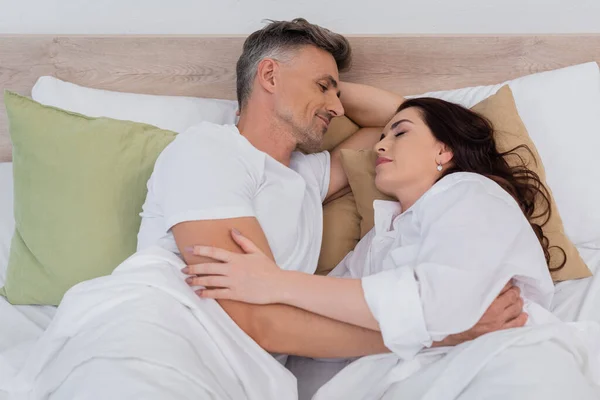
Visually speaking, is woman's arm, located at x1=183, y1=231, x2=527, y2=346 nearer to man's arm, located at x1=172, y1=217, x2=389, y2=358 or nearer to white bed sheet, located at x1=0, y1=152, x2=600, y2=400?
man's arm, located at x1=172, y1=217, x2=389, y2=358

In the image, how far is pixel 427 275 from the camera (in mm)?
1195

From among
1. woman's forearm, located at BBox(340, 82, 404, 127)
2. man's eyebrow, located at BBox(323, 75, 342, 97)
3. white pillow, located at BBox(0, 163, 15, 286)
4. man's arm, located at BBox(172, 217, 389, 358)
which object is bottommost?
white pillow, located at BBox(0, 163, 15, 286)

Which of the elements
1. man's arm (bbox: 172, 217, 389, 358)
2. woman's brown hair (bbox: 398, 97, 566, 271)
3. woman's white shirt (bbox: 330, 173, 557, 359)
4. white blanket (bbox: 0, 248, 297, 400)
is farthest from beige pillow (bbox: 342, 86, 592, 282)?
white blanket (bbox: 0, 248, 297, 400)

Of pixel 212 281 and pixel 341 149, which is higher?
pixel 341 149

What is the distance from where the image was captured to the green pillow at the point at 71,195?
1.56m

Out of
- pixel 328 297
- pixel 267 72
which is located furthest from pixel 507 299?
pixel 267 72

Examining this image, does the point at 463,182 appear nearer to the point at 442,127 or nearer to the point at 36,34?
the point at 442,127

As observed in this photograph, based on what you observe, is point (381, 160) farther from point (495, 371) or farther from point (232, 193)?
point (495, 371)

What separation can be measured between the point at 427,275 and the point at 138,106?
3.59ft

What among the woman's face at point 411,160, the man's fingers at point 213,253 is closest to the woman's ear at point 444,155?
the woman's face at point 411,160

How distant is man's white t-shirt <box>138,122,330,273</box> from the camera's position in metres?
1.34

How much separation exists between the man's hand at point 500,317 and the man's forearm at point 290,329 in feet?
0.56

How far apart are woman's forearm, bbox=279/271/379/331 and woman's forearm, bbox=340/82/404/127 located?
0.68 m

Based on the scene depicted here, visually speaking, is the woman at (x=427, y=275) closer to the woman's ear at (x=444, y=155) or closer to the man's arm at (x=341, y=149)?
the woman's ear at (x=444, y=155)
